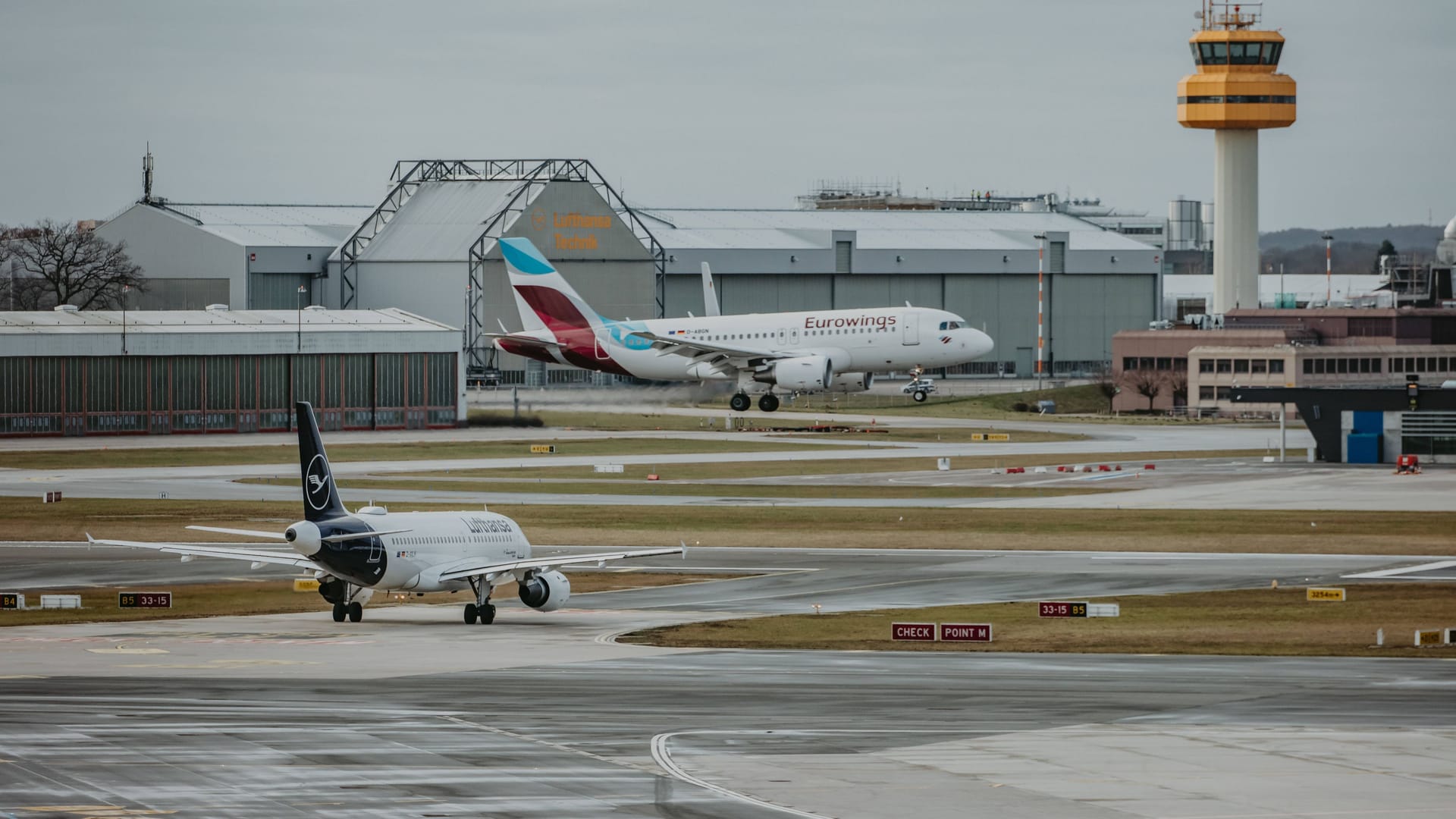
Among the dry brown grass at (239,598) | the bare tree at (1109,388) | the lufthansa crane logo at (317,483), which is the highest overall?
the bare tree at (1109,388)

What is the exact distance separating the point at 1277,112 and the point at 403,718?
172 meters

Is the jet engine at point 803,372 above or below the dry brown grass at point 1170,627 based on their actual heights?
above

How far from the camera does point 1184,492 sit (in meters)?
77.1

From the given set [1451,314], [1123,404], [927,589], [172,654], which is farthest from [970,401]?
[172,654]

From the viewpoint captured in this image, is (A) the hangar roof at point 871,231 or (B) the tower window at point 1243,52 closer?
(A) the hangar roof at point 871,231

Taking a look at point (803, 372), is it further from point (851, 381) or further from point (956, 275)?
point (956, 275)

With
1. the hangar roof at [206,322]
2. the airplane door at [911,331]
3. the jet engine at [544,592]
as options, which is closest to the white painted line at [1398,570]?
the jet engine at [544,592]

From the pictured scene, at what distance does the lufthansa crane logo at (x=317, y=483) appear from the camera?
43219 mm

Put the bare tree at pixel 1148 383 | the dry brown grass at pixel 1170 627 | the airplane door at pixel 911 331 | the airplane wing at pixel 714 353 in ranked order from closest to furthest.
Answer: the dry brown grass at pixel 1170 627 < the airplane door at pixel 911 331 < the airplane wing at pixel 714 353 < the bare tree at pixel 1148 383

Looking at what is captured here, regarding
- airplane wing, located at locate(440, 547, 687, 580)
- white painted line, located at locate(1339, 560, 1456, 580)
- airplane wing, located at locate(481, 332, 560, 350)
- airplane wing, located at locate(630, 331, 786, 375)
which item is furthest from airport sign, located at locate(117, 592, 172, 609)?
airplane wing, located at locate(481, 332, 560, 350)

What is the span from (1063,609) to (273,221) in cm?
13730

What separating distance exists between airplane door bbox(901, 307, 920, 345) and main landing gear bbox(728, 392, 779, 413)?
30.0 ft

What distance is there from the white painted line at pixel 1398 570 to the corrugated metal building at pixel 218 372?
251 ft

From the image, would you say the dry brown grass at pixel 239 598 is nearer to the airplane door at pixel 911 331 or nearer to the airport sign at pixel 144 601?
the airport sign at pixel 144 601
